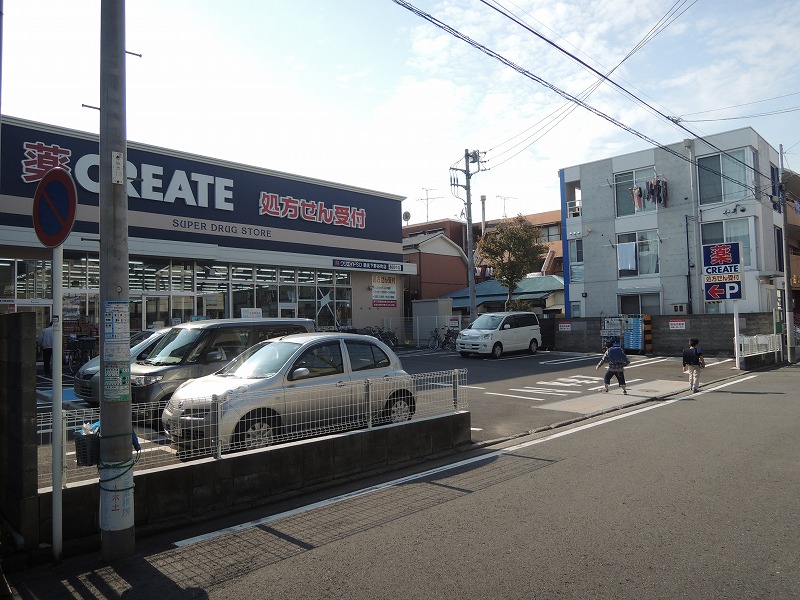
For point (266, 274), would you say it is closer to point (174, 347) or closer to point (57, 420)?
point (174, 347)

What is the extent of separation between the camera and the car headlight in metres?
9.56

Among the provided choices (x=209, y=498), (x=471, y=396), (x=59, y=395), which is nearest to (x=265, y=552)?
(x=209, y=498)

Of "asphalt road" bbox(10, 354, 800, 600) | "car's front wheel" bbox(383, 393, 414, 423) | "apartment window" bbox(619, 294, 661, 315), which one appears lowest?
"asphalt road" bbox(10, 354, 800, 600)

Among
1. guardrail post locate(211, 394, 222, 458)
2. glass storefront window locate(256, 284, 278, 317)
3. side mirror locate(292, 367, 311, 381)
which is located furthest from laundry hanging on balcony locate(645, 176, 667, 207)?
guardrail post locate(211, 394, 222, 458)

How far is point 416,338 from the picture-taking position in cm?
3184

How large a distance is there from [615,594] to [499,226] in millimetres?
31888

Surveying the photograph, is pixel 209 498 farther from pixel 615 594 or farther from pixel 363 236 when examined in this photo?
pixel 363 236

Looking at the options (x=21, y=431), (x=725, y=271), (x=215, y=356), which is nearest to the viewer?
(x=21, y=431)

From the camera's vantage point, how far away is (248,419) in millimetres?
6734

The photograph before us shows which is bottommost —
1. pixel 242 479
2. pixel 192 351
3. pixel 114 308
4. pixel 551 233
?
pixel 242 479

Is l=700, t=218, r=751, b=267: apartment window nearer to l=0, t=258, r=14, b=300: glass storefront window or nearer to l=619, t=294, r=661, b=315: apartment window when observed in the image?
l=619, t=294, r=661, b=315: apartment window

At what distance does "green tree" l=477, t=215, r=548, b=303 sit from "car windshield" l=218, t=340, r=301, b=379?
26376mm

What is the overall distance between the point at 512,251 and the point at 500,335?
10010 millimetres

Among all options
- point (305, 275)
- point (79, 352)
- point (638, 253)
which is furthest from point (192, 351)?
point (638, 253)
